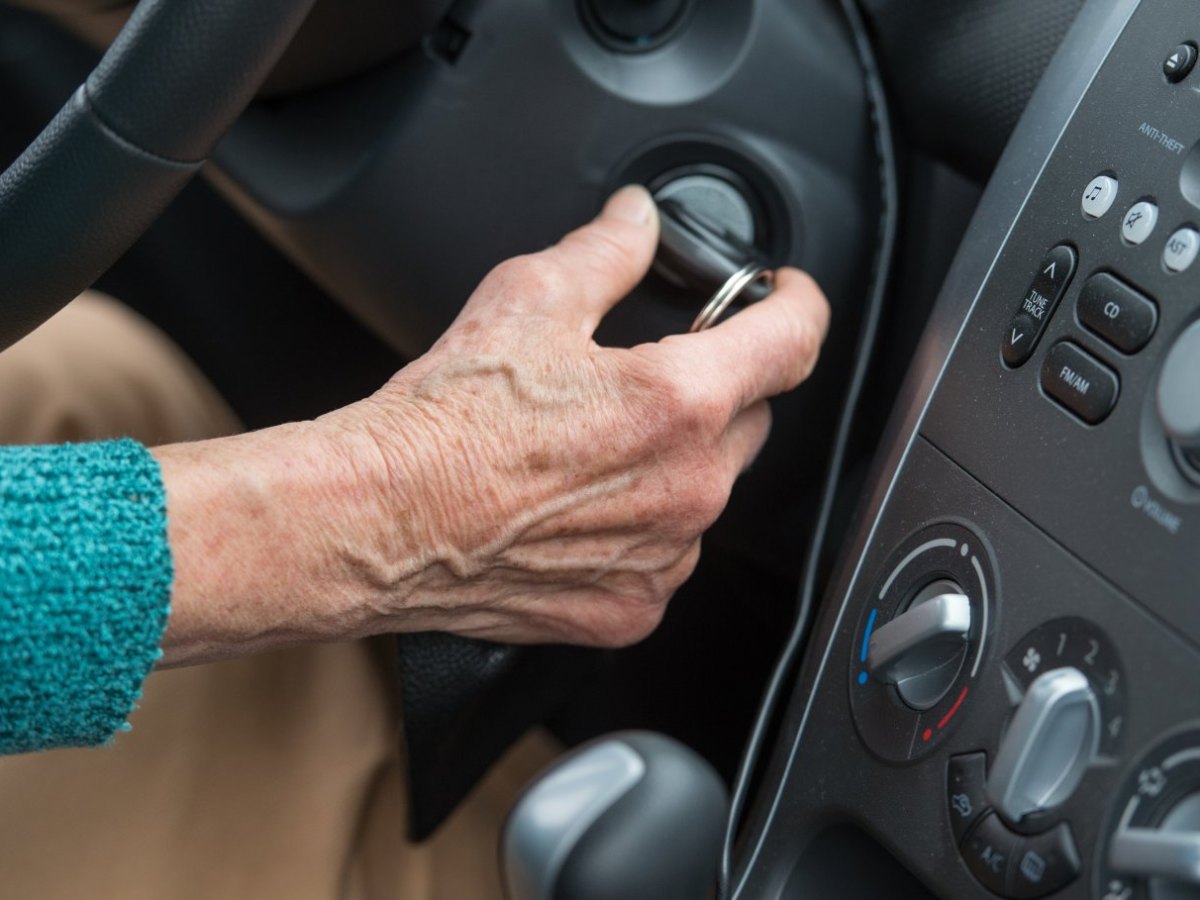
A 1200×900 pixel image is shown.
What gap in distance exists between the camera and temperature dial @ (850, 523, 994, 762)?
0.50 m

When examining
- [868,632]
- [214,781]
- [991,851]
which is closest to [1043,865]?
[991,851]

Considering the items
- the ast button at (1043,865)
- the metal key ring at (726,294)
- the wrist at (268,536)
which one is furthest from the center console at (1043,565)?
the wrist at (268,536)

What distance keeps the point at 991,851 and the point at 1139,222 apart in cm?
25

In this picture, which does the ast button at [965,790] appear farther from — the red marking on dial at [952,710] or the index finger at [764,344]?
the index finger at [764,344]

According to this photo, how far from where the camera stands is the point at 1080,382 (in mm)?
489

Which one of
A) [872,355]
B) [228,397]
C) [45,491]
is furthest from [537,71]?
[228,397]

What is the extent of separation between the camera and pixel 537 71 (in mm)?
719

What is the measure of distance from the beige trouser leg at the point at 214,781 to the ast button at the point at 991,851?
14.4 inches

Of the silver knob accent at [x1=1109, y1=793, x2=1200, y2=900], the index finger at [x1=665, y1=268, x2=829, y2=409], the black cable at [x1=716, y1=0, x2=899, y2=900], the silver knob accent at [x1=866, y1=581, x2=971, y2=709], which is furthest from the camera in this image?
the black cable at [x1=716, y1=0, x2=899, y2=900]

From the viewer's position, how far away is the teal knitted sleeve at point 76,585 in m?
0.46

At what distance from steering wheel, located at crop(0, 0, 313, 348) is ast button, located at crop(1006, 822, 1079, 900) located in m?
0.42

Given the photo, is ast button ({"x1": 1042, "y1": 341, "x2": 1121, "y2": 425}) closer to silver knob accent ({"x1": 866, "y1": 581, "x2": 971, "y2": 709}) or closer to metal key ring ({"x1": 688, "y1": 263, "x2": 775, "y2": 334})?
silver knob accent ({"x1": 866, "y1": 581, "x2": 971, "y2": 709})

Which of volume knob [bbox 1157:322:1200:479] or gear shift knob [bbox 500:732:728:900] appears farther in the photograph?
gear shift knob [bbox 500:732:728:900]

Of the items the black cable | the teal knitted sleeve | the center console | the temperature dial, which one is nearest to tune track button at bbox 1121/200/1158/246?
the center console
